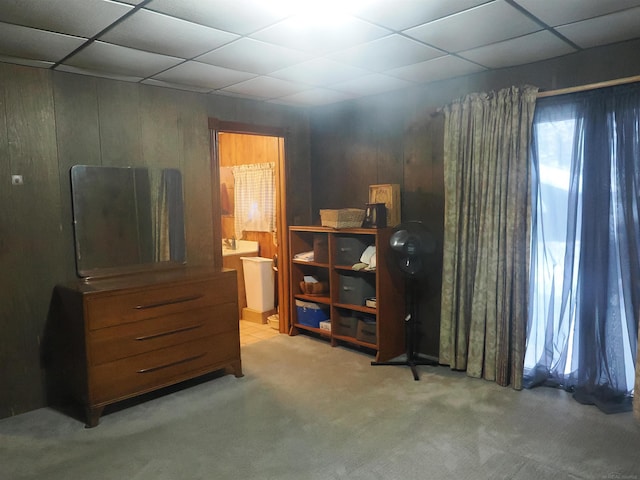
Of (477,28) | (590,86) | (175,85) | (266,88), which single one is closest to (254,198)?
(266,88)

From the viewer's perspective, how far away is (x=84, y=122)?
3.42 metres

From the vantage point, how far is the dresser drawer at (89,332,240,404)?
3.05 meters

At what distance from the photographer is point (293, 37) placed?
268cm

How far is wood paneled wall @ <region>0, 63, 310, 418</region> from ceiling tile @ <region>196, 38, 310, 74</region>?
92 cm

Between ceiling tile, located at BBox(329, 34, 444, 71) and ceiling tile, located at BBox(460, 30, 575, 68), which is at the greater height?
ceiling tile, located at BBox(460, 30, 575, 68)

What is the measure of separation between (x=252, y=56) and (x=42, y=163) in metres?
1.62

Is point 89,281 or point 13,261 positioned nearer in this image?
point 13,261

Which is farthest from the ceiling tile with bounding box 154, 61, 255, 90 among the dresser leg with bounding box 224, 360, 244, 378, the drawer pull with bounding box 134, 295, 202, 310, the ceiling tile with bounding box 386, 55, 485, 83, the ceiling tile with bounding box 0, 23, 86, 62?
the dresser leg with bounding box 224, 360, 244, 378

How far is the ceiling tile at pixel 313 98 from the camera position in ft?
13.6

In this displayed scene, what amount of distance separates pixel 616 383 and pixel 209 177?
3.42 meters

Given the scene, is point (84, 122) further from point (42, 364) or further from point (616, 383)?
point (616, 383)

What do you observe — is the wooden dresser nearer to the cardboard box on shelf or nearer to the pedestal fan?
the pedestal fan

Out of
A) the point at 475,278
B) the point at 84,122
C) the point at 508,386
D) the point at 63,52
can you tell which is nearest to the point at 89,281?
the point at 84,122

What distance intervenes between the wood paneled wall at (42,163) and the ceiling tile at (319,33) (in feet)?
4.93
